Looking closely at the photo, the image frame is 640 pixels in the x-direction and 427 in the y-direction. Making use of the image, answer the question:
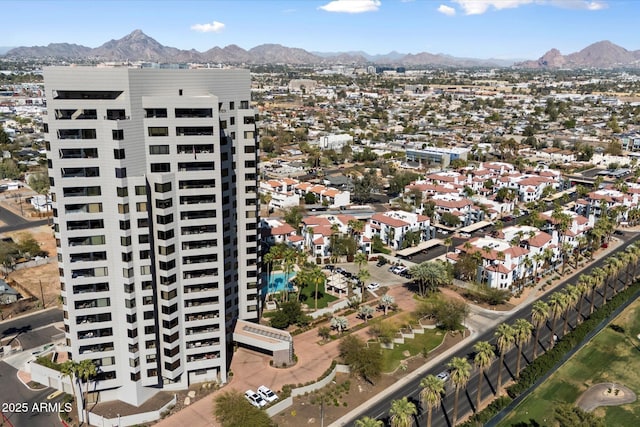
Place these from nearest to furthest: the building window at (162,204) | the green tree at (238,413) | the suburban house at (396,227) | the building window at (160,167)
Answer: the green tree at (238,413)
the building window at (162,204)
the building window at (160,167)
the suburban house at (396,227)

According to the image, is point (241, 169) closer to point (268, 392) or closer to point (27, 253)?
point (268, 392)

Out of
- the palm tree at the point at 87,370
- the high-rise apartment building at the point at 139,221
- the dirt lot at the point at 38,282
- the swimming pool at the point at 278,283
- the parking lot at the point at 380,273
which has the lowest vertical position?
the dirt lot at the point at 38,282

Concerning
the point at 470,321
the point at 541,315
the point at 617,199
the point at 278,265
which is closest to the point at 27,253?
the point at 278,265

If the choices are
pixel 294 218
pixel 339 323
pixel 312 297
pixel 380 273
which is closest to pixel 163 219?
pixel 339 323

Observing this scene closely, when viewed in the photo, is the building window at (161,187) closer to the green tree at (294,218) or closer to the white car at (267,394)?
the white car at (267,394)

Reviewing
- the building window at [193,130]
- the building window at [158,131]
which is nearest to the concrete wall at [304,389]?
the building window at [193,130]

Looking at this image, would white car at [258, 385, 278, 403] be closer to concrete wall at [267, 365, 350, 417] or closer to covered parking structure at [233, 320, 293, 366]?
concrete wall at [267, 365, 350, 417]

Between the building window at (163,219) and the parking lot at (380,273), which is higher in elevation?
the building window at (163,219)

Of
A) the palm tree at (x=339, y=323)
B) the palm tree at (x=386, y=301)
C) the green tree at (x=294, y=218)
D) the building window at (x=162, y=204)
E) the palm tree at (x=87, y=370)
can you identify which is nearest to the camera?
the palm tree at (x=87, y=370)
